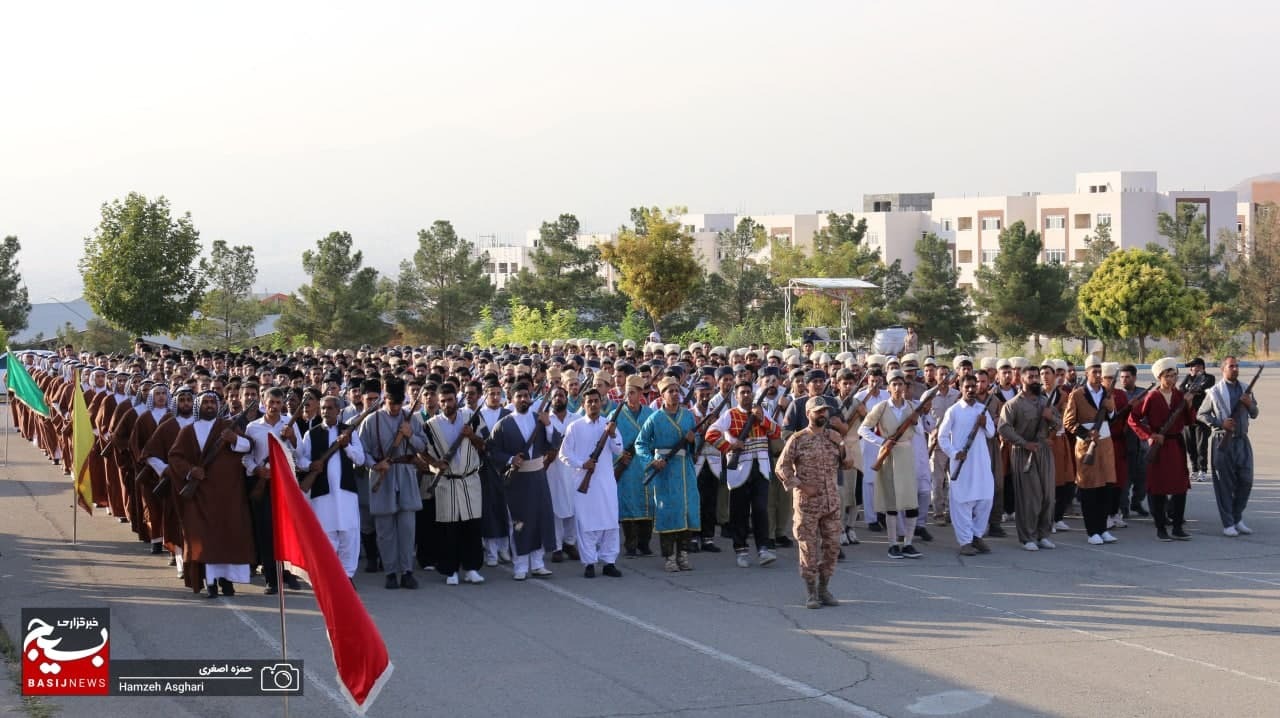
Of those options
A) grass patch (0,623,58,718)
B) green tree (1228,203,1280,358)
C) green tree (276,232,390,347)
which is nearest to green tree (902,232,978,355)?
green tree (1228,203,1280,358)

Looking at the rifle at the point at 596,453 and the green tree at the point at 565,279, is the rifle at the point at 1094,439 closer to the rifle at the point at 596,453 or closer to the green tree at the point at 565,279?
the rifle at the point at 596,453

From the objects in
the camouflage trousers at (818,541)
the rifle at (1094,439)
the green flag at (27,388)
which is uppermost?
the green flag at (27,388)

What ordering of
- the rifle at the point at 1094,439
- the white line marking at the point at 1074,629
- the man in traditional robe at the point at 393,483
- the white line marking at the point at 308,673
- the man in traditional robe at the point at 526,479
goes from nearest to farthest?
the white line marking at the point at 308,673 → the white line marking at the point at 1074,629 → the man in traditional robe at the point at 393,483 → the man in traditional robe at the point at 526,479 → the rifle at the point at 1094,439

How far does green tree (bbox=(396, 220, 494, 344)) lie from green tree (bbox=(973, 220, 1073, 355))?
802 inches

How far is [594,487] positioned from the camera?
12320 mm

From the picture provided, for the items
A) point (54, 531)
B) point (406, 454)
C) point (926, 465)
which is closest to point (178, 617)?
point (406, 454)

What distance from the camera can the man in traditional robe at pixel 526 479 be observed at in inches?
479

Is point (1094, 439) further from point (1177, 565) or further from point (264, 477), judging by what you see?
point (264, 477)

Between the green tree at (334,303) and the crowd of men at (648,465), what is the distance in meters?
33.8

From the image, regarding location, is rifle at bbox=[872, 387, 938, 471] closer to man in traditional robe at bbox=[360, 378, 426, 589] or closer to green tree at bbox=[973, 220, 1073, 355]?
man in traditional robe at bbox=[360, 378, 426, 589]

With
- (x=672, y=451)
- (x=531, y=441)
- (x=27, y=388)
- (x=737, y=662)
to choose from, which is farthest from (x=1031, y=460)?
(x=27, y=388)

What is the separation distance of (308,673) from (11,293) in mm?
58627

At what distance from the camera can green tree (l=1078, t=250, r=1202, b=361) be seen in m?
46.8

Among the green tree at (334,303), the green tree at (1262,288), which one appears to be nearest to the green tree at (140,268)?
the green tree at (334,303)
